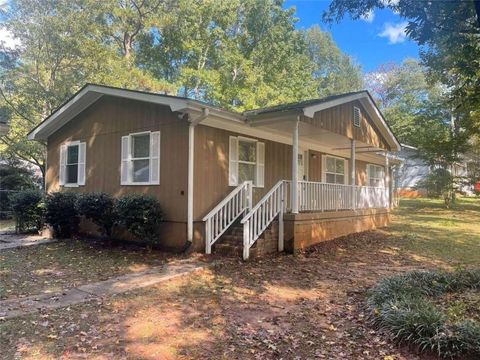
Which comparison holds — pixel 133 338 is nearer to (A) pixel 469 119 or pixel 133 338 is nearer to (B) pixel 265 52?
(A) pixel 469 119

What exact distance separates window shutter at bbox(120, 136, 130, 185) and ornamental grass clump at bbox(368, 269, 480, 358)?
22.8 feet

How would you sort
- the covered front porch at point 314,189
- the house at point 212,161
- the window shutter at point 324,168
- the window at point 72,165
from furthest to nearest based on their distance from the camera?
the window shutter at point 324,168 → the window at point 72,165 → the covered front porch at point 314,189 → the house at point 212,161

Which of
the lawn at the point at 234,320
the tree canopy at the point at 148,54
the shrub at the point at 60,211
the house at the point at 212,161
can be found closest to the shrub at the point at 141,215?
the house at the point at 212,161

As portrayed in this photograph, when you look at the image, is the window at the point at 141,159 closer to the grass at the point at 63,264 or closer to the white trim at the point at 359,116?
the grass at the point at 63,264

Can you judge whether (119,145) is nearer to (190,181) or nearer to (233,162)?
(190,181)

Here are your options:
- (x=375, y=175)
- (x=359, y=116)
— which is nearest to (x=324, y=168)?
(x=359, y=116)

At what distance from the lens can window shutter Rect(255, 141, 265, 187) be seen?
11133 mm

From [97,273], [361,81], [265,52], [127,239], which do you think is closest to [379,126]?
[127,239]

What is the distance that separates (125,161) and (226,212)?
3.11m

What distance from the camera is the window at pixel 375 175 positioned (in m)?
18.4

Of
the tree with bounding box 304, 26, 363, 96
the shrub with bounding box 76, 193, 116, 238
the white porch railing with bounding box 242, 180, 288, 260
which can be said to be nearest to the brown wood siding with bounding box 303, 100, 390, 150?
the white porch railing with bounding box 242, 180, 288, 260

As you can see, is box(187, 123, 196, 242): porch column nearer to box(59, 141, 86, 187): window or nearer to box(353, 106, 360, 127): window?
box(59, 141, 86, 187): window

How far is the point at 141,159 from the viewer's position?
9.95 meters

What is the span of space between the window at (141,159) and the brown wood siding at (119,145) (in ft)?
0.48
